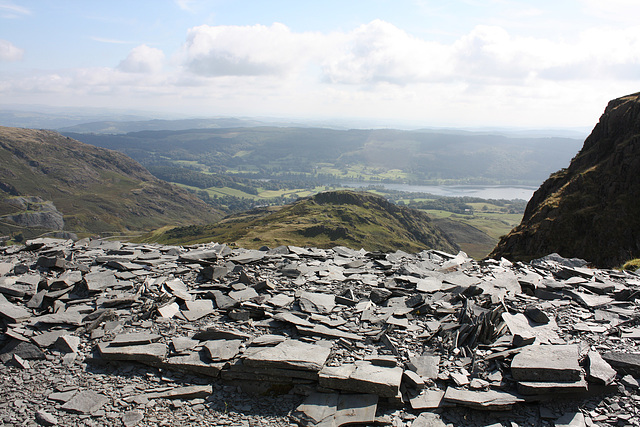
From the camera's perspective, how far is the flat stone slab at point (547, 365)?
9922 mm

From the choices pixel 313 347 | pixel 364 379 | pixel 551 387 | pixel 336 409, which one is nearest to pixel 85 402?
pixel 313 347

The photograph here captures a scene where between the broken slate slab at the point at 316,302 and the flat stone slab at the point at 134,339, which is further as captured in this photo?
the broken slate slab at the point at 316,302

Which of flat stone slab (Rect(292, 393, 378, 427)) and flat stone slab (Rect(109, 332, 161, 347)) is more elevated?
flat stone slab (Rect(109, 332, 161, 347))

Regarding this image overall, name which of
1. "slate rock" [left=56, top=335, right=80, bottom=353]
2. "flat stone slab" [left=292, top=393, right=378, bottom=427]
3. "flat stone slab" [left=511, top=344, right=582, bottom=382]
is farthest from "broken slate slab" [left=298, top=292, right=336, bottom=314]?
"slate rock" [left=56, top=335, right=80, bottom=353]

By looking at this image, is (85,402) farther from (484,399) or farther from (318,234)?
(318,234)

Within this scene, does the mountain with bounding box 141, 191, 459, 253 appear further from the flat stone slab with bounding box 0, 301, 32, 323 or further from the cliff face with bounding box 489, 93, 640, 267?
the flat stone slab with bounding box 0, 301, 32, 323

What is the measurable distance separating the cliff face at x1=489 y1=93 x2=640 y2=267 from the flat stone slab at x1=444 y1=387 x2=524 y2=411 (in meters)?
49.2

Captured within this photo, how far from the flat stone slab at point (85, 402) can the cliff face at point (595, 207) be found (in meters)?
56.0

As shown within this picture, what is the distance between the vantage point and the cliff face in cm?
5300

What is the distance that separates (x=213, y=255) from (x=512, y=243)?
5349 cm

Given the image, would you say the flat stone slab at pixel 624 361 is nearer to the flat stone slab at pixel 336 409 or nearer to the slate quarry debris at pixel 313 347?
the slate quarry debris at pixel 313 347

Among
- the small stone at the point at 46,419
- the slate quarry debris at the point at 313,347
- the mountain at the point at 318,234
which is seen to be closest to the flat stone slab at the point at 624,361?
the slate quarry debris at the point at 313,347

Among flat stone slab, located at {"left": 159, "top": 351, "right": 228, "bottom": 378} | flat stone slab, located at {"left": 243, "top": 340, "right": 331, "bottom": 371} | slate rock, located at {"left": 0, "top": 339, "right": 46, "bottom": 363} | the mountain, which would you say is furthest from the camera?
the mountain

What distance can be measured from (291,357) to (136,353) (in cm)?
491
